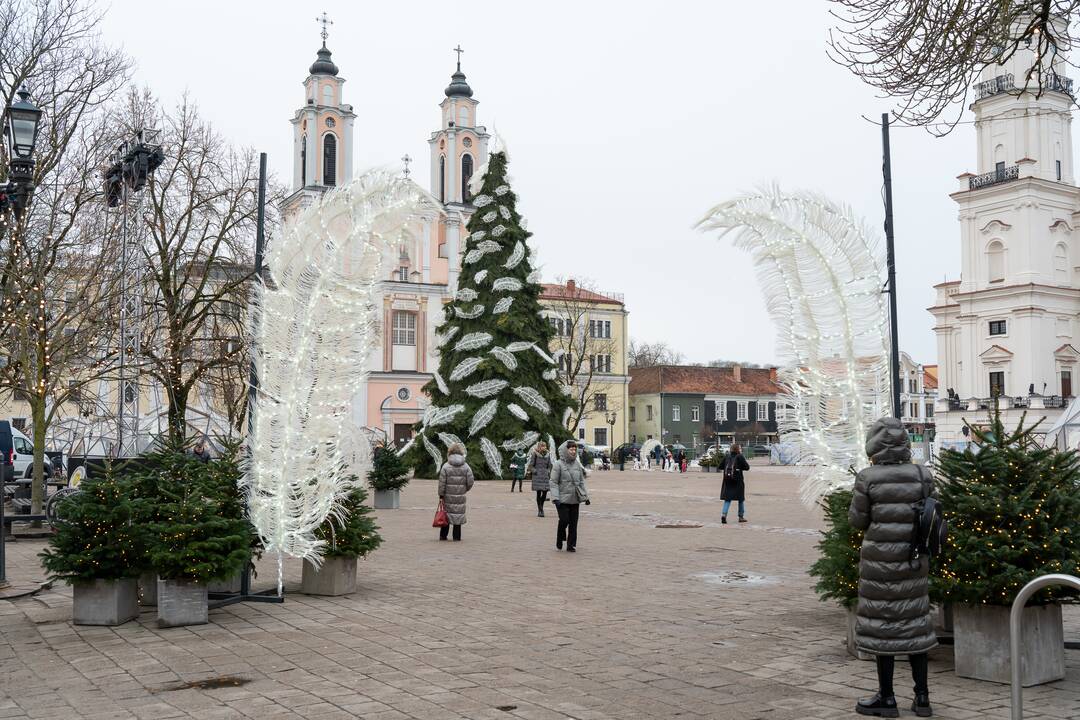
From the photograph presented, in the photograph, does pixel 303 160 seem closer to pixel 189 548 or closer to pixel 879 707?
pixel 189 548

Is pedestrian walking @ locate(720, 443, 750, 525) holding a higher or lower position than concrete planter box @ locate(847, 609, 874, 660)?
higher

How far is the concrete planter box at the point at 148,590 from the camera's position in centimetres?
988

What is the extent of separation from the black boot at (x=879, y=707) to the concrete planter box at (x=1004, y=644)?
1.20 meters

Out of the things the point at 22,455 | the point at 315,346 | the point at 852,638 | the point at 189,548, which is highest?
the point at 315,346

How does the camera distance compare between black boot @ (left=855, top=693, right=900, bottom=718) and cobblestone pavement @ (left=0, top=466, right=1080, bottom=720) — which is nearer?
black boot @ (left=855, top=693, right=900, bottom=718)

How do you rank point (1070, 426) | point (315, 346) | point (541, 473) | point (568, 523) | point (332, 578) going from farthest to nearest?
point (1070, 426)
point (541, 473)
point (568, 523)
point (332, 578)
point (315, 346)

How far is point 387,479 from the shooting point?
23891mm

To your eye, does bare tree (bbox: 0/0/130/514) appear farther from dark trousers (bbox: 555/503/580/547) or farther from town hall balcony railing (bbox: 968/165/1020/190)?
town hall balcony railing (bbox: 968/165/1020/190)

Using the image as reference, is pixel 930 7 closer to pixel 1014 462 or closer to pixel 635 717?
pixel 1014 462

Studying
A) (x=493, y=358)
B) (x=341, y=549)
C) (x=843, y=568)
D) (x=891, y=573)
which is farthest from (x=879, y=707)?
(x=493, y=358)

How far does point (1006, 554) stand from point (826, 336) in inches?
113

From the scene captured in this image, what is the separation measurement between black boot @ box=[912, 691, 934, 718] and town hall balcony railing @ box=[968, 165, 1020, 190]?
69777 millimetres

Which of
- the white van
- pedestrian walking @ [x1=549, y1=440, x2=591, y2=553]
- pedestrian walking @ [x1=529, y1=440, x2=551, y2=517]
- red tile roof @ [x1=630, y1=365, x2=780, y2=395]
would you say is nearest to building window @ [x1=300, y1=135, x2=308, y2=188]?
the white van

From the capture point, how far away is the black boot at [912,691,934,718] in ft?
19.6
